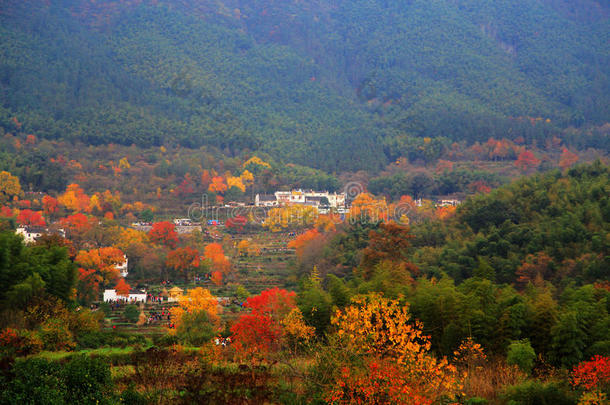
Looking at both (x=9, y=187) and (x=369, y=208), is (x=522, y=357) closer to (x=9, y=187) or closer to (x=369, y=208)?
(x=369, y=208)

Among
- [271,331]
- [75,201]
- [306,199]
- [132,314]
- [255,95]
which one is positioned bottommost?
[132,314]

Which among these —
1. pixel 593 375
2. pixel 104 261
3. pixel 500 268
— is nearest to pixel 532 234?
pixel 500 268

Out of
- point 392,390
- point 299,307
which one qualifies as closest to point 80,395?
point 392,390

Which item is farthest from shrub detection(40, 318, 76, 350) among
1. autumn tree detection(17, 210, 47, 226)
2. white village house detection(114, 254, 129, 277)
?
autumn tree detection(17, 210, 47, 226)

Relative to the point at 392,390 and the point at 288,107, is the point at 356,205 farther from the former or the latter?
the point at 288,107

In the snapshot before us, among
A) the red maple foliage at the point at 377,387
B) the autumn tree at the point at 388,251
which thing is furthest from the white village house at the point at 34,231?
the red maple foliage at the point at 377,387

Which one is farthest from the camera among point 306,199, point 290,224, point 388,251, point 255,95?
point 255,95
